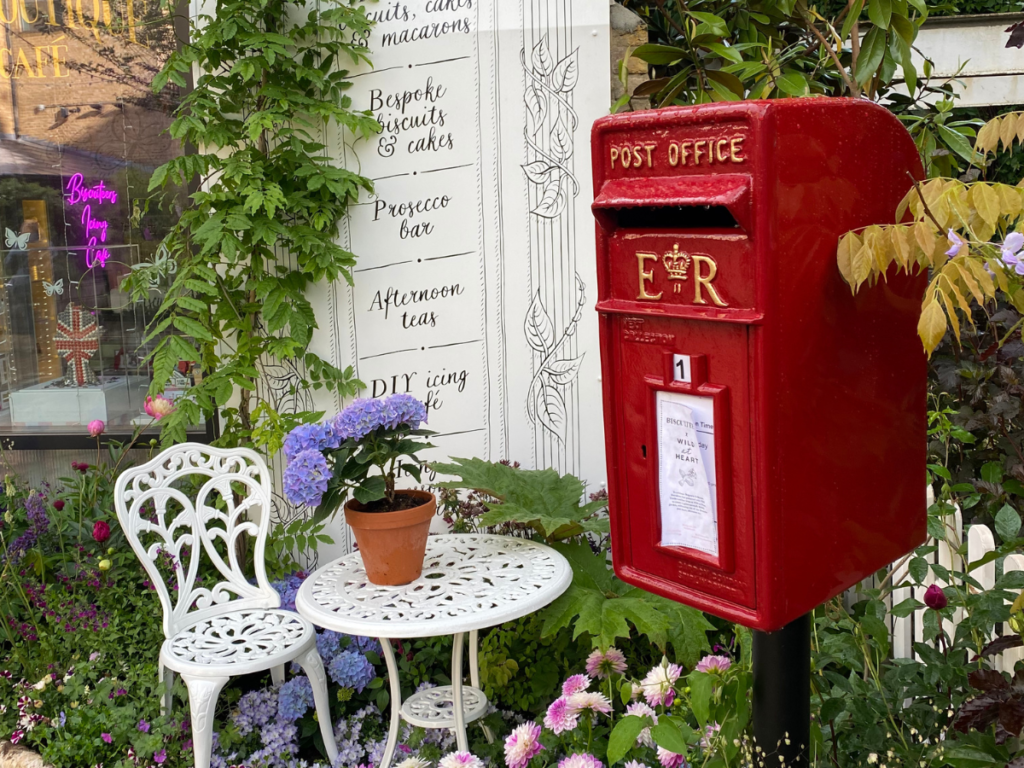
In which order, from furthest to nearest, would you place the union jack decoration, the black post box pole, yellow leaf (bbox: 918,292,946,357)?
the union jack decoration, the black post box pole, yellow leaf (bbox: 918,292,946,357)

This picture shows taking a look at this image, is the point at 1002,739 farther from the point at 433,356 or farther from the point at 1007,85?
the point at 1007,85

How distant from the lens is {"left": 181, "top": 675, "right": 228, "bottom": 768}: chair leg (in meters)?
2.80

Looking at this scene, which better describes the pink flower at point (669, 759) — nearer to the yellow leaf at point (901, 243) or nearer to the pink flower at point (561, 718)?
the pink flower at point (561, 718)

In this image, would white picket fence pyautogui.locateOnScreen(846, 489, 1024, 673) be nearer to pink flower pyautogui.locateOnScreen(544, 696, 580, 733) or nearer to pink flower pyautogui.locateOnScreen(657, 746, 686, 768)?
pink flower pyautogui.locateOnScreen(657, 746, 686, 768)

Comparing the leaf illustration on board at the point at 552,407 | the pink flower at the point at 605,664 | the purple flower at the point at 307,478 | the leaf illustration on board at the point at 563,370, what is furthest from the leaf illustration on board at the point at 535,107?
the pink flower at the point at 605,664

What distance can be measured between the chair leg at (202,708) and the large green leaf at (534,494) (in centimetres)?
98

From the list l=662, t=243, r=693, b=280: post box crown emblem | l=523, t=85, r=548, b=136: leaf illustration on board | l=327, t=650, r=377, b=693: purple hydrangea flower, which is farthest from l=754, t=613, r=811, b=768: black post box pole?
l=523, t=85, r=548, b=136: leaf illustration on board

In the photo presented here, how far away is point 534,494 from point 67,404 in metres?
2.59

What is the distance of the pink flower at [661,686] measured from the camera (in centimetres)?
205

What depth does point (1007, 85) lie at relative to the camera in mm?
4703

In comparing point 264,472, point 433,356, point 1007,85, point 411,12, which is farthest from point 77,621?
point 1007,85

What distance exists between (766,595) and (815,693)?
859mm

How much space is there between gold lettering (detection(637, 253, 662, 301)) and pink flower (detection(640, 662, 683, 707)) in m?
0.96

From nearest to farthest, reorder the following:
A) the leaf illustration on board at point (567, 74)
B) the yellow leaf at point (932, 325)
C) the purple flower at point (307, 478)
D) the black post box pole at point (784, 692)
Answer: the yellow leaf at point (932, 325) < the black post box pole at point (784, 692) < the purple flower at point (307, 478) < the leaf illustration on board at point (567, 74)
